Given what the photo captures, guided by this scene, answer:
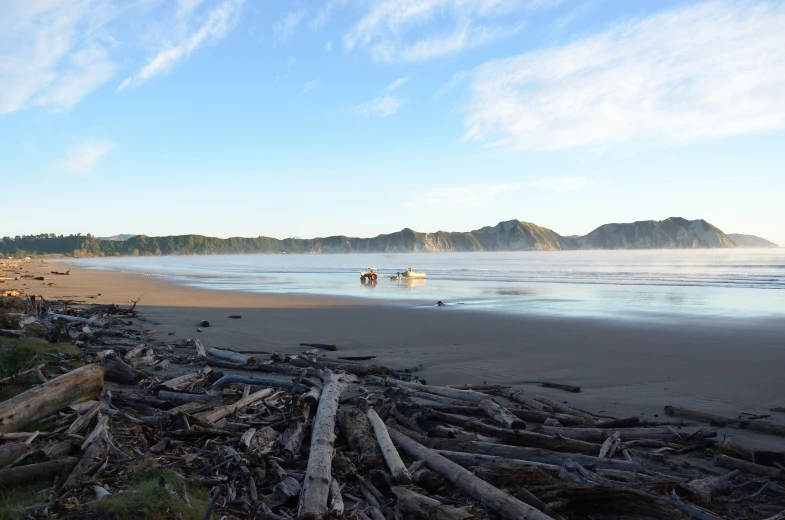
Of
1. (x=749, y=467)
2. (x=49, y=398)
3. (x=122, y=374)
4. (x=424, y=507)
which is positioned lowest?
(x=749, y=467)

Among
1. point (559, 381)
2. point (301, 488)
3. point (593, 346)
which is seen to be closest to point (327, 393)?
point (301, 488)

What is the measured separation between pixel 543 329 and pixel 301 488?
13.3m

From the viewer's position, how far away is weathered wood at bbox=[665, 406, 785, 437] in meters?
7.09

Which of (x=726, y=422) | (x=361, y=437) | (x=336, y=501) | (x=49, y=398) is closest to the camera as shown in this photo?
(x=336, y=501)

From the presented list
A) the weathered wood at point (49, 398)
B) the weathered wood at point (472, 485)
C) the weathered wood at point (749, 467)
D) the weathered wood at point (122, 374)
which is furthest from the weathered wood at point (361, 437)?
the weathered wood at point (122, 374)

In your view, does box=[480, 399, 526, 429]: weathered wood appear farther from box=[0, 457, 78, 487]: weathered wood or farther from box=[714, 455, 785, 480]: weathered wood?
box=[0, 457, 78, 487]: weathered wood

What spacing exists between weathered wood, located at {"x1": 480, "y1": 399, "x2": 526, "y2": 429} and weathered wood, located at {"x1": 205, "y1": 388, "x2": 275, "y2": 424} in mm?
3143

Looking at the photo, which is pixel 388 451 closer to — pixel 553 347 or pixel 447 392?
pixel 447 392

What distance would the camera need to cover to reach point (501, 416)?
22.6 ft

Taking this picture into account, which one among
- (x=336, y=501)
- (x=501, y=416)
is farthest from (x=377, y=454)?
(x=501, y=416)

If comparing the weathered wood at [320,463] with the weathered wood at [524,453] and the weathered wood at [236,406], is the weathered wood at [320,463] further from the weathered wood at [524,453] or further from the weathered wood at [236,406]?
the weathered wood at [524,453]

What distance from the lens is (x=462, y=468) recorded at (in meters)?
5.07

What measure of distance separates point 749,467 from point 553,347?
8341 millimetres

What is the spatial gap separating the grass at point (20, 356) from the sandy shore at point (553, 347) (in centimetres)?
456
